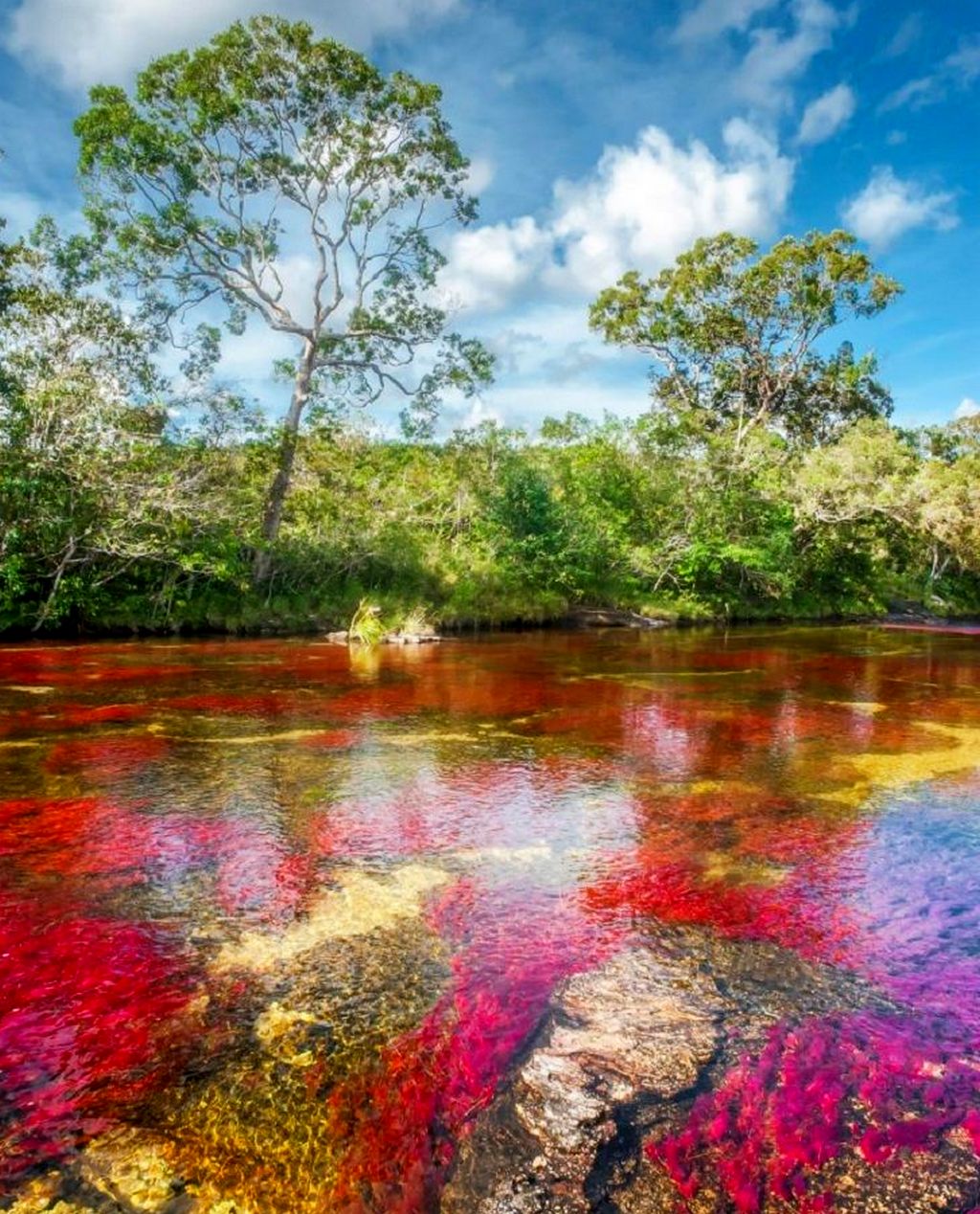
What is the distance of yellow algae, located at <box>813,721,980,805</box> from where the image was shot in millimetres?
7586

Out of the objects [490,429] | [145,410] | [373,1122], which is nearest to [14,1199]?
[373,1122]

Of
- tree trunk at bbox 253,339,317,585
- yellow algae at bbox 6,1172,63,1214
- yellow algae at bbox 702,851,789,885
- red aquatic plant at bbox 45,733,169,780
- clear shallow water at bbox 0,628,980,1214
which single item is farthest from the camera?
tree trunk at bbox 253,339,317,585

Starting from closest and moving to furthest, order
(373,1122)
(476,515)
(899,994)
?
(373,1122)
(899,994)
(476,515)

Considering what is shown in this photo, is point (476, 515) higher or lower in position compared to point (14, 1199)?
higher

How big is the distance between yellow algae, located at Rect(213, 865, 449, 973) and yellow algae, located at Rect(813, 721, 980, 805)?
4.06 meters

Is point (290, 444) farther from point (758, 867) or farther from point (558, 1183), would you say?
point (558, 1183)

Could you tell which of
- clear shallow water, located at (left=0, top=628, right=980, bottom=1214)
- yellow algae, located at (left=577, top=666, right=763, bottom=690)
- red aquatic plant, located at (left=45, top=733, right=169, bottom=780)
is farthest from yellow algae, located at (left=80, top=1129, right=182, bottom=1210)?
yellow algae, located at (left=577, top=666, right=763, bottom=690)

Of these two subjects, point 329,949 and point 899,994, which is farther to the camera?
point 329,949

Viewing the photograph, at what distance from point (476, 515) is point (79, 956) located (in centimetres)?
2393

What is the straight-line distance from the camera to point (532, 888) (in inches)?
206

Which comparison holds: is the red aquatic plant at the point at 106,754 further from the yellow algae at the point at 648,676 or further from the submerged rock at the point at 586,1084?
the yellow algae at the point at 648,676

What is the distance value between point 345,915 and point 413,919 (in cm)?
41

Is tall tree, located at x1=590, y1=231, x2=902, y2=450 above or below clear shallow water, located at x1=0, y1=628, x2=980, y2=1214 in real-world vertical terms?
above

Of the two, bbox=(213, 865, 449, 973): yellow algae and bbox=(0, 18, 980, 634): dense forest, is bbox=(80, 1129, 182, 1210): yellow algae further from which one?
bbox=(0, 18, 980, 634): dense forest
